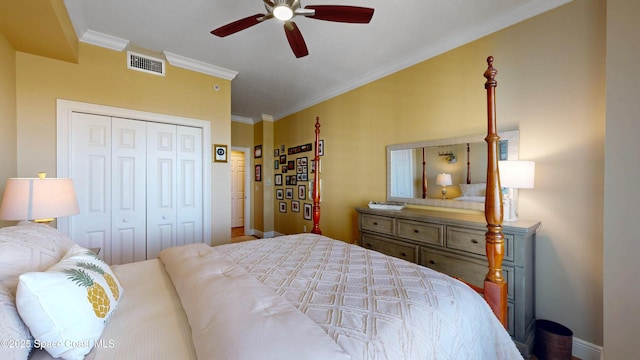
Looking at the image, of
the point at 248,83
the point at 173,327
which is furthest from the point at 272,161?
the point at 173,327

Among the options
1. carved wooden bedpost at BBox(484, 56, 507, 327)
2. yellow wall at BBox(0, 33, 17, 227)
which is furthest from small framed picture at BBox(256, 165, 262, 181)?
carved wooden bedpost at BBox(484, 56, 507, 327)

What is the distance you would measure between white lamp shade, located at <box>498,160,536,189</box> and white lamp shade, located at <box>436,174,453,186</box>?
67cm

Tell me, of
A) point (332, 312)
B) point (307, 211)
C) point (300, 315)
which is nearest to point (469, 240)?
point (332, 312)

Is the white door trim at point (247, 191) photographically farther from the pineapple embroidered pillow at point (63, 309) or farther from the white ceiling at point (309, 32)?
the pineapple embroidered pillow at point (63, 309)

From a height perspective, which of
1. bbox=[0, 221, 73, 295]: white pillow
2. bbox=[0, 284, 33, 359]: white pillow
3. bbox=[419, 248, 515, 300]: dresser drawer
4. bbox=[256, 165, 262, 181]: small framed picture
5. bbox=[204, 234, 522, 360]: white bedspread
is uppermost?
bbox=[256, 165, 262, 181]: small framed picture

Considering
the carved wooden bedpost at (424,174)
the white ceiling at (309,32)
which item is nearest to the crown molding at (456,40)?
the white ceiling at (309,32)

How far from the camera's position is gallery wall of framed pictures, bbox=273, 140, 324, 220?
443 centimetres

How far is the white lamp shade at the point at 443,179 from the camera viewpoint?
250 centimetres

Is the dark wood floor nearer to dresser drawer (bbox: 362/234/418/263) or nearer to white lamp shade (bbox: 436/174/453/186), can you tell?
dresser drawer (bbox: 362/234/418/263)

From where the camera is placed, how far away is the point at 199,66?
3072 millimetres

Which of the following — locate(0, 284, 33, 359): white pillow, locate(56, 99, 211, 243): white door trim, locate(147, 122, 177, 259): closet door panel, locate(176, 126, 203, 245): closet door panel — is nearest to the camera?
locate(0, 284, 33, 359): white pillow

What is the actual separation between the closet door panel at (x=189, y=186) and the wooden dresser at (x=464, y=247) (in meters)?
2.22

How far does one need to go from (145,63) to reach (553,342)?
14.9ft

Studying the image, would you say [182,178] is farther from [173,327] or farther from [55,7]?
[173,327]
